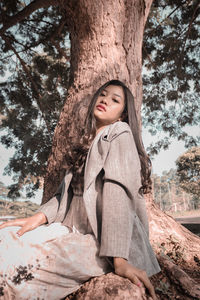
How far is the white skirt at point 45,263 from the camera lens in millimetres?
1026

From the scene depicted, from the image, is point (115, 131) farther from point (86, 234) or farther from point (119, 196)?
point (86, 234)

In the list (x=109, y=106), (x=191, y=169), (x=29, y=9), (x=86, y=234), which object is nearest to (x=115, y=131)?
(x=109, y=106)

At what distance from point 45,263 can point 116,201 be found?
41cm

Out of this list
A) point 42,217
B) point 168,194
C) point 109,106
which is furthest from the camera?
point 168,194

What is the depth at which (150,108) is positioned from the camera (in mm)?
7156

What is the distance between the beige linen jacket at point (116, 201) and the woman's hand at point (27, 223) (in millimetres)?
43

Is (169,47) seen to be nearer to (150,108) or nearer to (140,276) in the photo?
(150,108)

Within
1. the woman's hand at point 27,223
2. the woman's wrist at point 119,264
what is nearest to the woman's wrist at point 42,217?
the woman's hand at point 27,223

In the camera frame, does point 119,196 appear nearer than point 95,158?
Yes

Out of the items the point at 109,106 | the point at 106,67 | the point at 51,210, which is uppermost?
the point at 106,67

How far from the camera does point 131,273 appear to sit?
104 centimetres

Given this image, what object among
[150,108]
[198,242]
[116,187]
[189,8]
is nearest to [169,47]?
[189,8]

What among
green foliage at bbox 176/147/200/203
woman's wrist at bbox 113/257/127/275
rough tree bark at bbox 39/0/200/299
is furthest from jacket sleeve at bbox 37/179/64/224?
green foliage at bbox 176/147/200/203

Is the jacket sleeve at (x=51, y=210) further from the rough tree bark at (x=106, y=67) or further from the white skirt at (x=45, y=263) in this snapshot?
the rough tree bark at (x=106, y=67)
